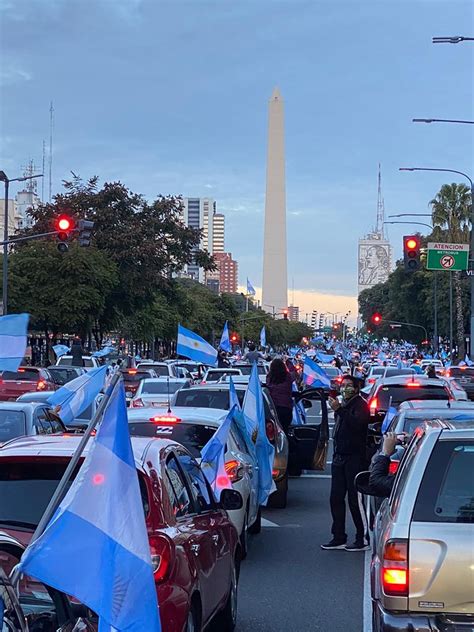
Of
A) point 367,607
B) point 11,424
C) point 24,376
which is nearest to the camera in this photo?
point 367,607

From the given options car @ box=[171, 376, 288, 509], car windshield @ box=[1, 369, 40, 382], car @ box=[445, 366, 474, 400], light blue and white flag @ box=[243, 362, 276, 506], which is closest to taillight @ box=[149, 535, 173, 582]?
light blue and white flag @ box=[243, 362, 276, 506]

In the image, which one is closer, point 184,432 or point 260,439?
point 184,432

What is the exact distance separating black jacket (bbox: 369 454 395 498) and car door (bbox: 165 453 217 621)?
1.19m

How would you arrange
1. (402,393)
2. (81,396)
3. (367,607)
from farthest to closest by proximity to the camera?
(402,393)
(81,396)
(367,607)

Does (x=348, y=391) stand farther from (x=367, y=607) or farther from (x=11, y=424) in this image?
(x=11, y=424)

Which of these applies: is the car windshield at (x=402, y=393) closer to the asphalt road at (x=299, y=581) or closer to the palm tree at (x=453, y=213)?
the asphalt road at (x=299, y=581)

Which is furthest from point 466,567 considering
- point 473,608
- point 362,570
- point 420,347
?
point 420,347

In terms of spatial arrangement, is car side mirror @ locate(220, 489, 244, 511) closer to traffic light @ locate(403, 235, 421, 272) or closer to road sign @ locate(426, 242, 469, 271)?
traffic light @ locate(403, 235, 421, 272)

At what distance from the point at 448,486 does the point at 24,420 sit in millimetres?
8953

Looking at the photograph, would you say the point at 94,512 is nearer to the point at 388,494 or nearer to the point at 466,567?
the point at 466,567

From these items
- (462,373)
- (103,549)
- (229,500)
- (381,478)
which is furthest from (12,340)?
(462,373)

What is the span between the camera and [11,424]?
13508mm

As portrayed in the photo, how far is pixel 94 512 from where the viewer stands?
378cm

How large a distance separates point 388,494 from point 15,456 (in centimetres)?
252
